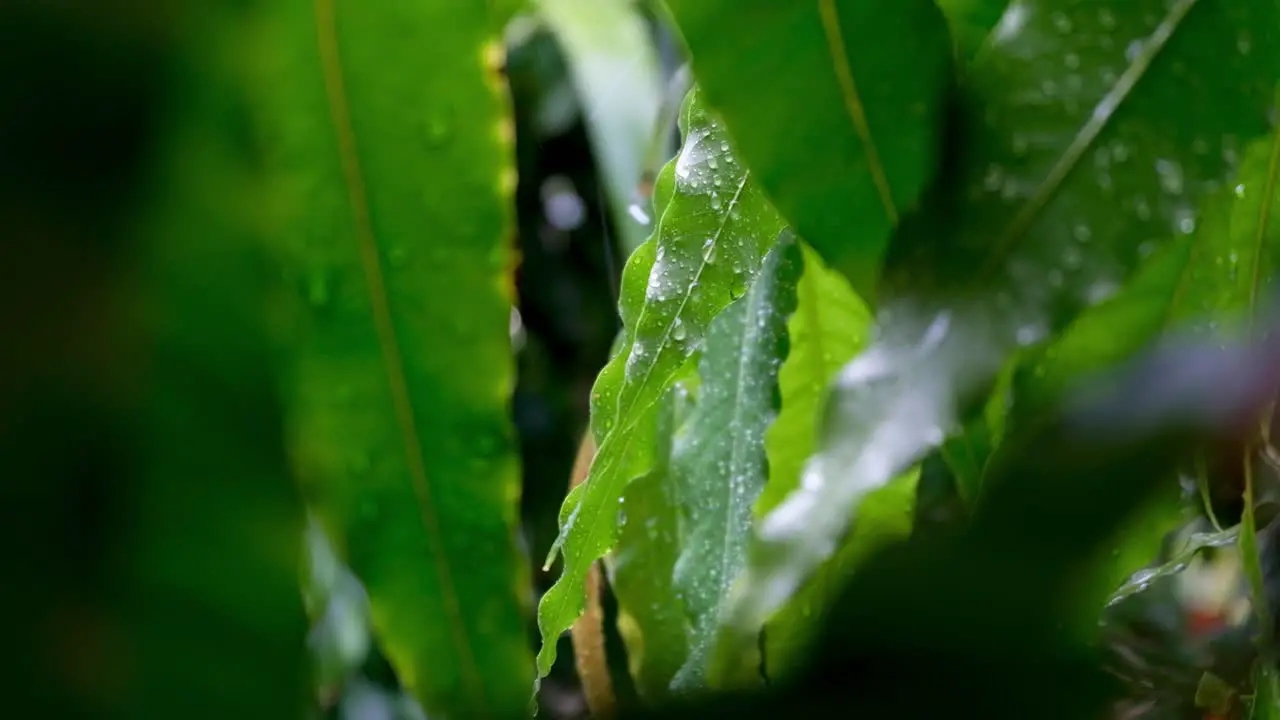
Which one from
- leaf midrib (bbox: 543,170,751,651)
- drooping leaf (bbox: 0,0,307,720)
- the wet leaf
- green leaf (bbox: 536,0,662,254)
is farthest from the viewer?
green leaf (bbox: 536,0,662,254)

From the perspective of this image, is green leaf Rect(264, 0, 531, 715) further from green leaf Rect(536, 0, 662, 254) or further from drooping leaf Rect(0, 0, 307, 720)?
green leaf Rect(536, 0, 662, 254)

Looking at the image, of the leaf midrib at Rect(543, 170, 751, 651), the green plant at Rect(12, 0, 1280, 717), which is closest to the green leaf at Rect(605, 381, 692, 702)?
the green plant at Rect(12, 0, 1280, 717)

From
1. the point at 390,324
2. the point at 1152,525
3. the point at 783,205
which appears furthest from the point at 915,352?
the point at 1152,525

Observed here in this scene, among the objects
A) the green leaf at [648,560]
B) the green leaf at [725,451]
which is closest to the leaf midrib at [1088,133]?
the green leaf at [725,451]

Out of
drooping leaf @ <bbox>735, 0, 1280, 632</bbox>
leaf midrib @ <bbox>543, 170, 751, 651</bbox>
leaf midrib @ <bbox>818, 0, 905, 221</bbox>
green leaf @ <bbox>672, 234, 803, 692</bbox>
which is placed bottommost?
green leaf @ <bbox>672, 234, 803, 692</bbox>

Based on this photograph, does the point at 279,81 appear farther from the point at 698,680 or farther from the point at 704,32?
the point at 698,680

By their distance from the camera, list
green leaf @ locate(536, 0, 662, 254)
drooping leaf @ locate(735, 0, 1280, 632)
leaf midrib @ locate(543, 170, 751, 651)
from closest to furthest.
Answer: drooping leaf @ locate(735, 0, 1280, 632) < leaf midrib @ locate(543, 170, 751, 651) < green leaf @ locate(536, 0, 662, 254)
